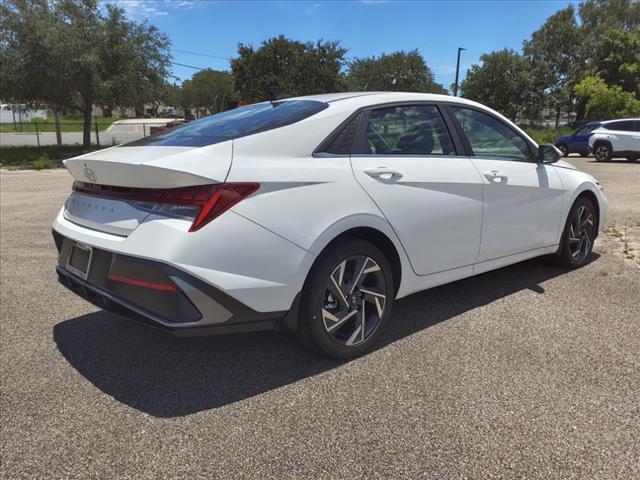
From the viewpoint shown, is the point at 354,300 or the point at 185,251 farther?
the point at 354,300

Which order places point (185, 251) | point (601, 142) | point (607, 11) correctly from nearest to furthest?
point (185, 251)
point (601, 142)
point (607, 11)

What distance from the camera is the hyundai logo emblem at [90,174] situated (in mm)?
2974

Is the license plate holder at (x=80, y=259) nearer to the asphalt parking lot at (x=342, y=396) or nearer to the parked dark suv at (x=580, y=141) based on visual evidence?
the asphalt parking lot at (x=342, y=396)

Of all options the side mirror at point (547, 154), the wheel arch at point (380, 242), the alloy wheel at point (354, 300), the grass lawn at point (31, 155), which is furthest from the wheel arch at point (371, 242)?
the grass lawn at point (31, 155)

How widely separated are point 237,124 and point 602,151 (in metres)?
20.1

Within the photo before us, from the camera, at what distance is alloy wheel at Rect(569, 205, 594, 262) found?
4.99 meters

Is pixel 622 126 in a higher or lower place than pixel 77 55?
lower

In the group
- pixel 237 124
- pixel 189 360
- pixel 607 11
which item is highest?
pixel 607 11

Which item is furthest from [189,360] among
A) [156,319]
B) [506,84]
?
[506,84]

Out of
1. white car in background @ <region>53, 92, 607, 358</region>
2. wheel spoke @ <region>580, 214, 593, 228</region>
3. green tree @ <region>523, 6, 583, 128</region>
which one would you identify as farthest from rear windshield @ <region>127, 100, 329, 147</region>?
green tree @ <region>523, 6, 583, 128</region>

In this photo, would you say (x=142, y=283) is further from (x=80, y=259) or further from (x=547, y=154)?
(x=547, y=154)

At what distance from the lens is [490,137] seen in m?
4.18

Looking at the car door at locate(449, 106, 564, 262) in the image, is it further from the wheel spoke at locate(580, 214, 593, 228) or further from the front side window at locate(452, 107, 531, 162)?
the wheel spoke at locate(580, 214, 593, 228)

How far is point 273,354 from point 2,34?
815 inches
